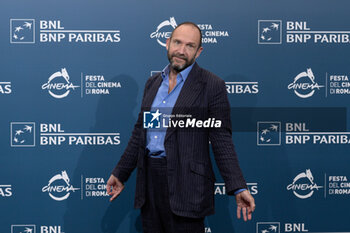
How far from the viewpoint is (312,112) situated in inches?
124

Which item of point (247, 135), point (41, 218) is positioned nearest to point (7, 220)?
point (41, 218)

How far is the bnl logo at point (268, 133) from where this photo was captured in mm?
3148

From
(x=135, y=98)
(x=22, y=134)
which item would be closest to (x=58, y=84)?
(x=22, y=134)

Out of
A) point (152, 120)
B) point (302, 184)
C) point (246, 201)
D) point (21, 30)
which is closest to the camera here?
point (246, 201)

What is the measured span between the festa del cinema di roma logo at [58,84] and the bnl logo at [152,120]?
3.58 ft

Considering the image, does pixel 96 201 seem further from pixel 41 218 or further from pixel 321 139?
pixel 321 139

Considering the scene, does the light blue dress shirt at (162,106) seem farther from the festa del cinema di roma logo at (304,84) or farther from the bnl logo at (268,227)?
the bnl logo at (268,227)

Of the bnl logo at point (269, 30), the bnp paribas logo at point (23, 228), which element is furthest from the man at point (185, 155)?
the bnp paribas logo at point (23, 228)

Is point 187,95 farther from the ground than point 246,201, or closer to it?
farther from the ground

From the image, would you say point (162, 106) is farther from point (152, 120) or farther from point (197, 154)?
point (197, 154)

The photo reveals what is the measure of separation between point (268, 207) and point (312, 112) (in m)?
0.88

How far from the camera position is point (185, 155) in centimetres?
212

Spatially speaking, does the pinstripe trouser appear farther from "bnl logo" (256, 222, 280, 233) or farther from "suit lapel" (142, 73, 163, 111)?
"bnl logo" (256, 222, 280, 233)

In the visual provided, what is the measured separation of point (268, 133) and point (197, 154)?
121 centimetres
